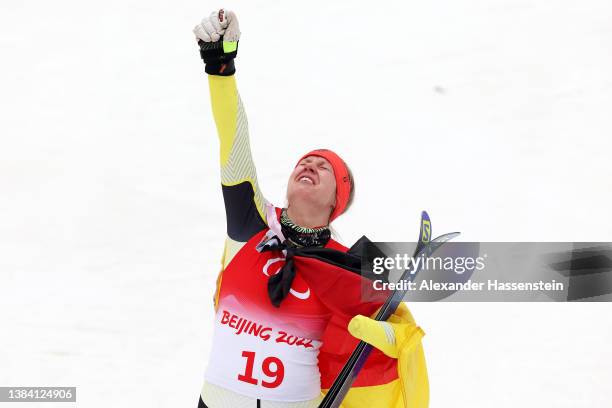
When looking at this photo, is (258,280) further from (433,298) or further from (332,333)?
(433,298)

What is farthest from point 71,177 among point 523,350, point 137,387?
point 523,350

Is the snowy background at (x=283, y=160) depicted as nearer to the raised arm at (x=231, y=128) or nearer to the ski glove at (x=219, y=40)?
the raised arm at (x=231, y=128)

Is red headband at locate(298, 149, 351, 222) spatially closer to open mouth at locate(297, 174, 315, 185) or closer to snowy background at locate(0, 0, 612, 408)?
open mouth at locate(297, 174, 315, 185)

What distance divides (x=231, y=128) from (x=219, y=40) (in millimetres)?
285

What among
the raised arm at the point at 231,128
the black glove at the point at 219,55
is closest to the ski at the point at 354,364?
the raised arm at the point at 231,128

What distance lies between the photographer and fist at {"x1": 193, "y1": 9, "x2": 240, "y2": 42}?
272cm

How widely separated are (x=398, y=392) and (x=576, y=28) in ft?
17.3

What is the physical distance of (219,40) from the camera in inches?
109

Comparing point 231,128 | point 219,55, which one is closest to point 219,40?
point 219,55

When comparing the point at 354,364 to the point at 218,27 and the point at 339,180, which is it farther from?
the point at 218,27

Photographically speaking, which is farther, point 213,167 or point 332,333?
point 213,167

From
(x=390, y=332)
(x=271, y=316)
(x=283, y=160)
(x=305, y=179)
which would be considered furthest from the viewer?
(x=283, y=160)

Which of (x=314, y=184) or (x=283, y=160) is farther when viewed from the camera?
(x=283, y=160)

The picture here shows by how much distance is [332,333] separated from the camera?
112 inches
